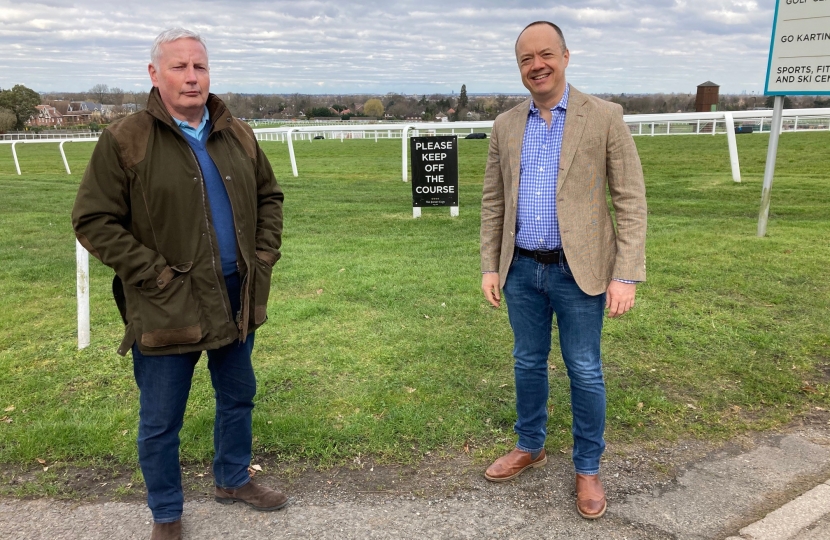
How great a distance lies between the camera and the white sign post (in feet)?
24.1

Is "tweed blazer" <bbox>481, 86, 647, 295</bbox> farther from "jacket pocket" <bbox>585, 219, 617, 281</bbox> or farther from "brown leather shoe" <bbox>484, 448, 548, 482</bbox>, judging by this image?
"brown leather shoe" <bbox>484, 448, 548, 482</bbox>

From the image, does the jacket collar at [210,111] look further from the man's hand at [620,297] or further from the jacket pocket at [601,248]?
the man's hand at [620,297]

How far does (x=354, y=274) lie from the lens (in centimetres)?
705

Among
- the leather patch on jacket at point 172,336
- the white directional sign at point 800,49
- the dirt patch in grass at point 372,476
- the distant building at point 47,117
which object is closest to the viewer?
the leather patch on jacket at point 172,336

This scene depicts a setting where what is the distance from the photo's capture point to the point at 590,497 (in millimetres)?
2996

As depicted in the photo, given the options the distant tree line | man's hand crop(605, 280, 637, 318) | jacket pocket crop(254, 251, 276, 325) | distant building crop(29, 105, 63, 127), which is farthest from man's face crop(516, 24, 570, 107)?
distant building crop(29, 105, 63, 127)

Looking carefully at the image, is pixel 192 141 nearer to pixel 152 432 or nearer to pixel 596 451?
pixel 152 432

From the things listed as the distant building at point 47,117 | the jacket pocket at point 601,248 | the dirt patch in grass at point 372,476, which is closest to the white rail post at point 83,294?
the dirt patch in grass at point 372,476

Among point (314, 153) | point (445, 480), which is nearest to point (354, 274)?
point (445, 480)

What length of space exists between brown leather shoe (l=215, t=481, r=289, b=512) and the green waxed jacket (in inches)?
32.2

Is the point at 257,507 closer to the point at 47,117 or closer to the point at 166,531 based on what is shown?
the point at 166,531

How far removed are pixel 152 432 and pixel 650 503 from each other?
7.60 ft

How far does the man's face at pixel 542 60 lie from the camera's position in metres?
2.76

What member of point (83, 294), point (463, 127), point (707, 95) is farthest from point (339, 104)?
point (83, 294)
